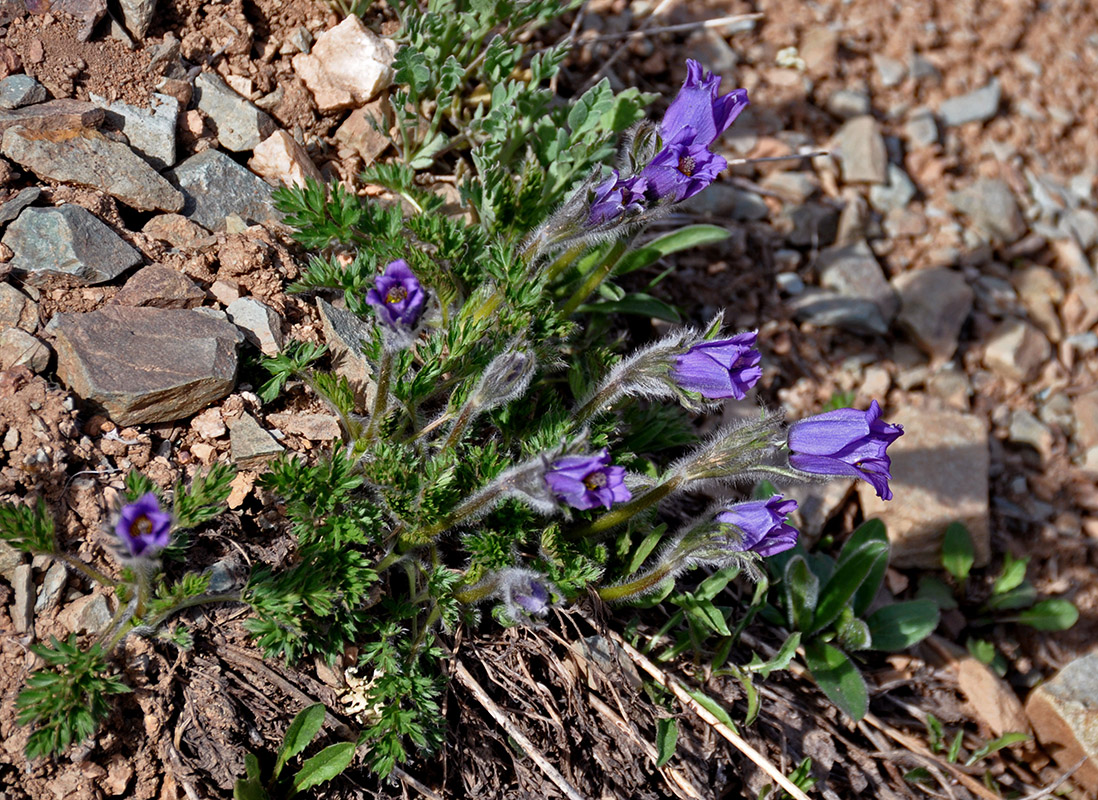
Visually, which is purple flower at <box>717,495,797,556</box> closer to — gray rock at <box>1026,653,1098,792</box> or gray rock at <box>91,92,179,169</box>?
gray rock at <box>1026,653,1098,792</box>

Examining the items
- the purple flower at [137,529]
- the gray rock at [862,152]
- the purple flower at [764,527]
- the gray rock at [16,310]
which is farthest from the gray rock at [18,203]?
the gray rock at [862,152]

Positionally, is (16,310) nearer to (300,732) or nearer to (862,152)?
(300,732)

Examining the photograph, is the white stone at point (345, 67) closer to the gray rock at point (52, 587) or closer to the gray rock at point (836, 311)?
the gray rock at point (52, 587)

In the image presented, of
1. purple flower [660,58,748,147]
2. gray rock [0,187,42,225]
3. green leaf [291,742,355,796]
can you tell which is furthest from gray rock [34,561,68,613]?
purple flower [660,58,748,147]

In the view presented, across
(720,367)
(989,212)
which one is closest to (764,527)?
(720,367)

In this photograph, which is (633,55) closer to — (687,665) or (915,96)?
(915,96)
